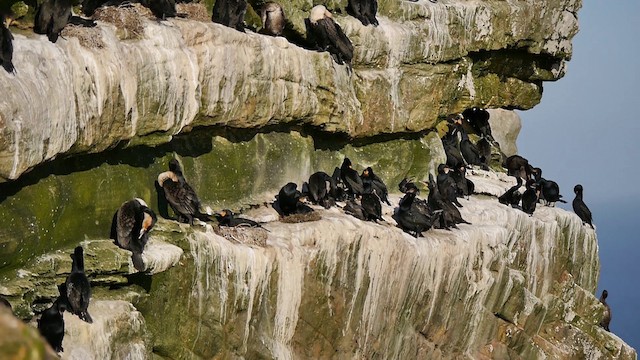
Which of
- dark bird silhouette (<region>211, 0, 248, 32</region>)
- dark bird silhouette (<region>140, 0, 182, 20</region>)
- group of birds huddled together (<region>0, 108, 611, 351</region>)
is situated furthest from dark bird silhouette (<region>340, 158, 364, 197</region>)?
dark bird silhouette (<region>140, 0, 182, 20</region>)

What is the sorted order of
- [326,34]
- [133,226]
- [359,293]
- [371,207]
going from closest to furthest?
[133,226] → [359,293] → [371,207] → [326,34]

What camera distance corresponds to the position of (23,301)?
39.7ft

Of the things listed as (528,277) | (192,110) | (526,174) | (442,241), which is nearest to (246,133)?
(192,110)

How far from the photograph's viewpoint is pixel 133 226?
1384 centimetres

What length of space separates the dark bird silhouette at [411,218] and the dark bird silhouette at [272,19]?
3.75m

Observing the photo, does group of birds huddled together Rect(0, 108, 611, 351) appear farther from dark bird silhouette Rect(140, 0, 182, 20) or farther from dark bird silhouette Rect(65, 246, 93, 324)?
dark bird silhouette Rect(140, 0, 182, 20)

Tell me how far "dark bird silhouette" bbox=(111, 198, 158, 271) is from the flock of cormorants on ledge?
1 cm

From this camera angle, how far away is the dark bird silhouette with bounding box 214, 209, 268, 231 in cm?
1630

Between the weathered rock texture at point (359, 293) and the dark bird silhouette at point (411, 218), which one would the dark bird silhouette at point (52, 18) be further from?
the dark bird silhouette at point (411, 218)

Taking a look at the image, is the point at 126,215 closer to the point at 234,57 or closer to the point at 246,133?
the point at 234,57

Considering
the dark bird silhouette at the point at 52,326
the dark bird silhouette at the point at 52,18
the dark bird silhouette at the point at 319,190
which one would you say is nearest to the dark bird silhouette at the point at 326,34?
the dark bird silhouette at the point at 319,190

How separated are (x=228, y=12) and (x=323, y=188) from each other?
3608 millimetres

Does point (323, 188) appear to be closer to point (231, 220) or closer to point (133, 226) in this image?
point (231, 220)

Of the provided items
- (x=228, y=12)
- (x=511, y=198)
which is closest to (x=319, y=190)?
(x=228, y=12)
